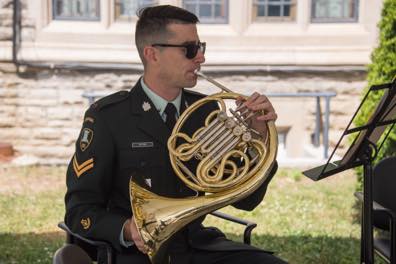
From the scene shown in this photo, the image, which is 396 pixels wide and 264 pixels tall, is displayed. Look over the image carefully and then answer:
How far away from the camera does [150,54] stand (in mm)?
3184

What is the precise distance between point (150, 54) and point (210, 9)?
20.3 feet

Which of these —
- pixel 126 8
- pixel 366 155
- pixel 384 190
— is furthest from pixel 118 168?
pixel 126 8

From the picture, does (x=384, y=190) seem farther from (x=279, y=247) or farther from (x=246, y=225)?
(x=279, y=247)

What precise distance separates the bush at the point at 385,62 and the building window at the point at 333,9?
8.93 feet

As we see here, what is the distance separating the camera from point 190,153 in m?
2.83

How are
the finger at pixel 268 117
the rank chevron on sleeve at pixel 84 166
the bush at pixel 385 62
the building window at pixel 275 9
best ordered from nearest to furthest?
the finger at pixel 268 117, the rank chevron on sleeve at pixel 84 166, the bush at pixel 385 62, the building window at pixel 275 9

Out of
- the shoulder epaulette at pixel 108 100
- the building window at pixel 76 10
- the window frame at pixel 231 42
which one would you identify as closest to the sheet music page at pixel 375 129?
the shoulder epaulette at pixel 108 100

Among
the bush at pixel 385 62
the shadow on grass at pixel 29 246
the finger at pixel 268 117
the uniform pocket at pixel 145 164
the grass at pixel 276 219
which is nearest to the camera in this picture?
the finger at pixel 268 117

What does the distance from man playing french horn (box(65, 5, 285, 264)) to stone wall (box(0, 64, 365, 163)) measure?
18.7 ft

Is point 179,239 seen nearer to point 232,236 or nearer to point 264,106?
point 264,106

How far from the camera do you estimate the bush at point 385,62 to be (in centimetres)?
613

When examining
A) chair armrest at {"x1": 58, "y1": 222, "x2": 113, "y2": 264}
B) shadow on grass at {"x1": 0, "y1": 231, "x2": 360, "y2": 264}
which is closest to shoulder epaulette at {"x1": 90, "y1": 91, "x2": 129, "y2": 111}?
chair armrest at {"x1": 58, "y1": 222, "x2": 113, "y2": 264}

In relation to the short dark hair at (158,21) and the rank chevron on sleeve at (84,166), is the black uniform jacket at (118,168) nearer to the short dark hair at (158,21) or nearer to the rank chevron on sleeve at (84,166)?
the rank chevron on sleeve at (84,166)

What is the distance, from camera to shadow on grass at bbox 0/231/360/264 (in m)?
5.20
